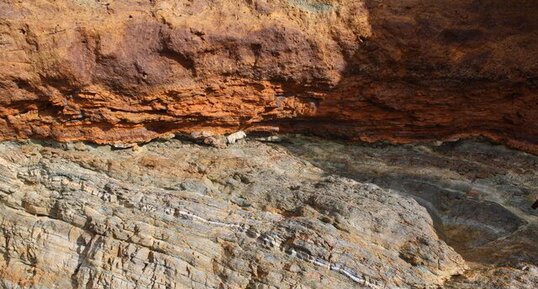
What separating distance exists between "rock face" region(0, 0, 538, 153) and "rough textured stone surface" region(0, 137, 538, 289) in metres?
0.39

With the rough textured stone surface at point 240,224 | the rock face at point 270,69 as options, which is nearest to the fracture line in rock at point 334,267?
the rough textured stone surface at point 240,224

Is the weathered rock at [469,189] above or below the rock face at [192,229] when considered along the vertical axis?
above

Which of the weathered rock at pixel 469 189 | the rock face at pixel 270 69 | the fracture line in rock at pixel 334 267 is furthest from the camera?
the rock face at pixel 270 69

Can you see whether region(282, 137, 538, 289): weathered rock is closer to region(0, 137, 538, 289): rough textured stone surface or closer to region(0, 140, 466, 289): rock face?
region(0, 137, 538, 289): rough textured stone surface

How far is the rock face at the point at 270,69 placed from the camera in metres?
6.28

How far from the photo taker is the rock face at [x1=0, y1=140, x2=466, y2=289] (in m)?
5.65

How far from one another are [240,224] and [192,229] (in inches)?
15.9

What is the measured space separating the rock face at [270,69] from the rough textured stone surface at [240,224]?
0.39 metres

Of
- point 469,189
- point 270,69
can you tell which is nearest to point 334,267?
point 469,189

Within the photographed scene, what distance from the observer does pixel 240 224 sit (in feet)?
19.5

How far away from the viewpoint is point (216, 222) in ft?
19.6

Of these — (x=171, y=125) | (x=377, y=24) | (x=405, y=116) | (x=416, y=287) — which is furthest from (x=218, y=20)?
(x=416, y=287)

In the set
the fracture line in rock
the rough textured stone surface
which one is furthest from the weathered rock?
the fracture line in rock

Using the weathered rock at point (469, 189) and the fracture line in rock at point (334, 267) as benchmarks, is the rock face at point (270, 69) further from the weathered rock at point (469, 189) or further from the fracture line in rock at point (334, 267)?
the fracture line in rock at point (334, 267)
